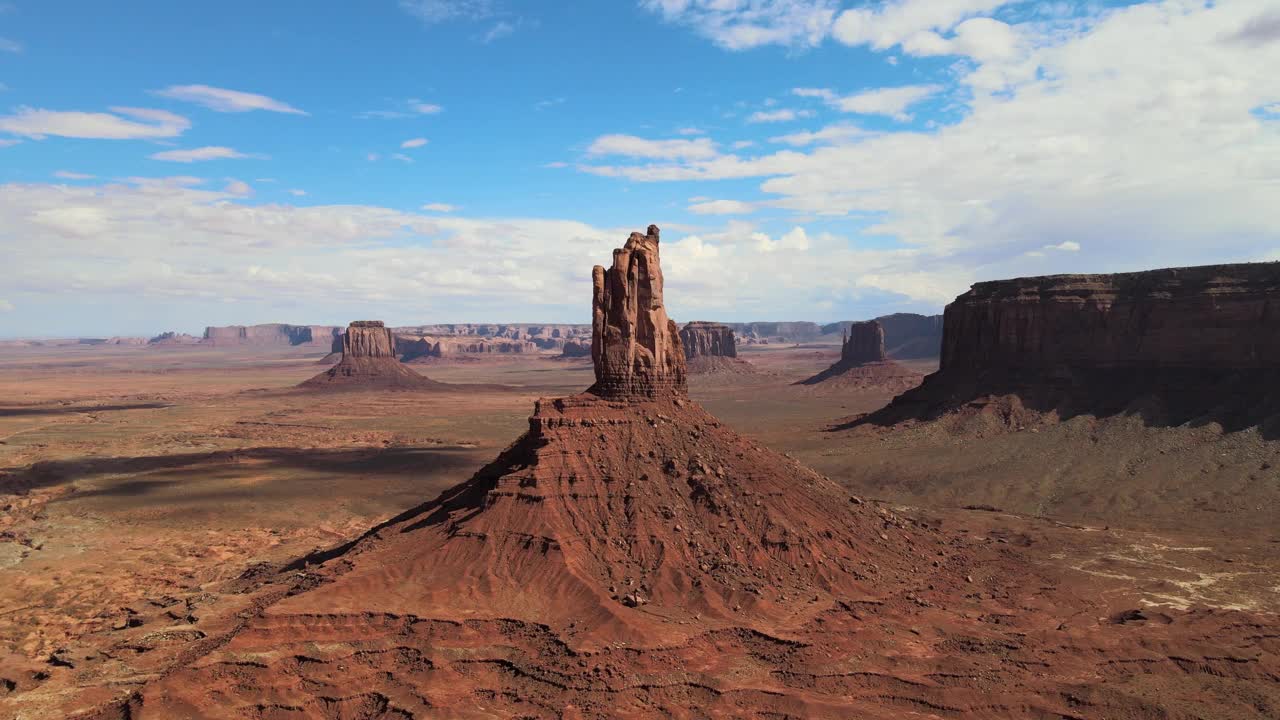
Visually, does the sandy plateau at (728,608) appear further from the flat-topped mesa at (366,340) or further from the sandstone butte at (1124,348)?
the flat-topped mesa at (366,340)

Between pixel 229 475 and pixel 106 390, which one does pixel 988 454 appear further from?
pixel 106 390

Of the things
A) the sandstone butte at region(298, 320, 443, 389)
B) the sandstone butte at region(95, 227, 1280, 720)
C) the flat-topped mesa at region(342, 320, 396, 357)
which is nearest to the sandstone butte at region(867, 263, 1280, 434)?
the sandstone butte at region(95, 227, 1280, 720)

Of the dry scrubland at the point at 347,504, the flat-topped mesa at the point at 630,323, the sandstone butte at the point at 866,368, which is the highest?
the flat-topped mesa at the point at 630,323

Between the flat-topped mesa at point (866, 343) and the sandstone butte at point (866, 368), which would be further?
the flat-topped mesa at point (866, 343)

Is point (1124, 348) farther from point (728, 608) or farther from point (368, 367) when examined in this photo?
point (368, 367)

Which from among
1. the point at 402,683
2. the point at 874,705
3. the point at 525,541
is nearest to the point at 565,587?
the point at 525,541

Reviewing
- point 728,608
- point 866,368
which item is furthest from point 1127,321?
point 866,368

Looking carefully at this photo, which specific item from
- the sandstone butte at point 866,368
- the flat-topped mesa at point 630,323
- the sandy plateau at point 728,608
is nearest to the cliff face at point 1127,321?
the sandy plateau at point 728,608
